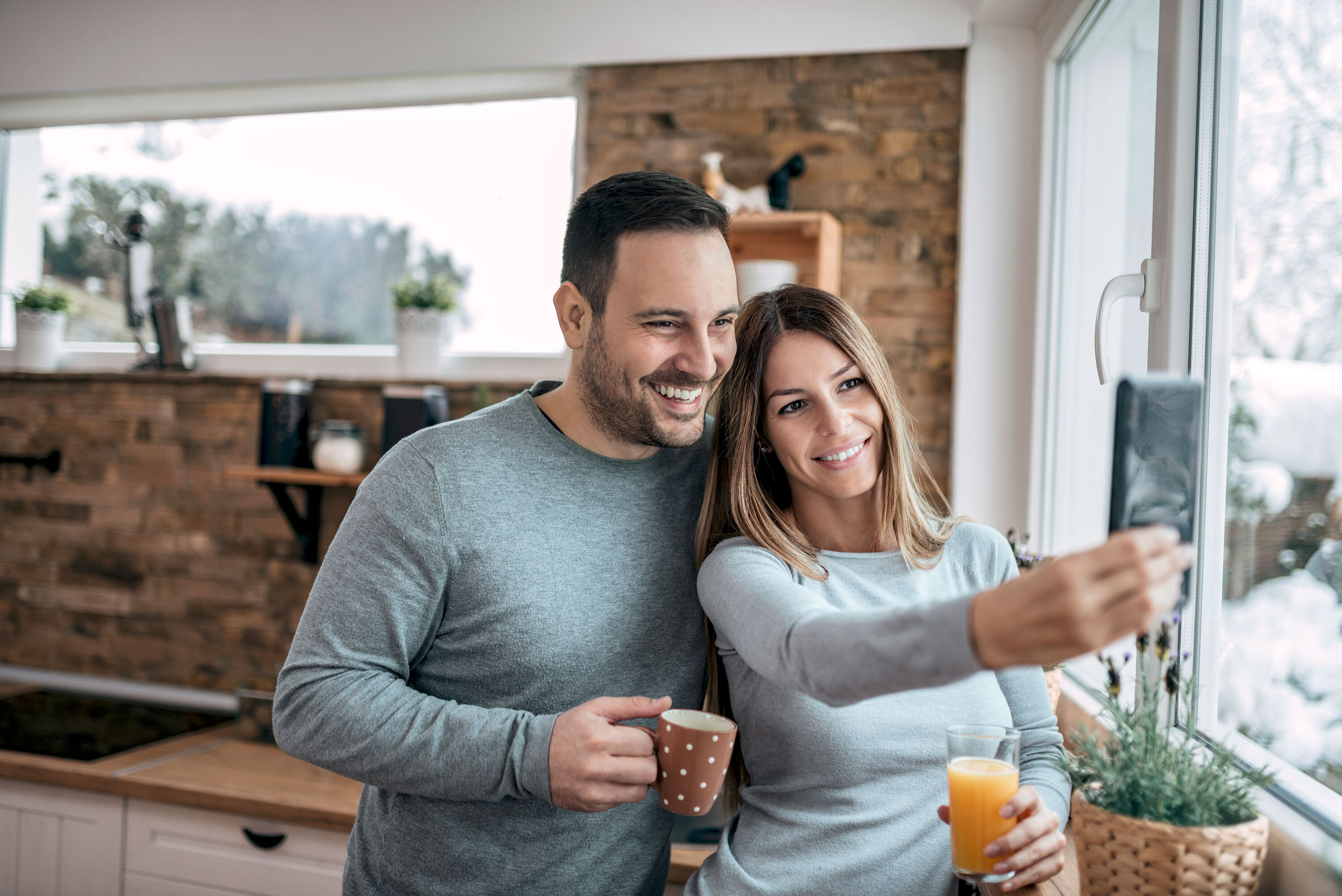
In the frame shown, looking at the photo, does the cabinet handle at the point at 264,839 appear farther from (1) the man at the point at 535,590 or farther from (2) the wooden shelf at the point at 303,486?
(1) the man at the point at 535,590

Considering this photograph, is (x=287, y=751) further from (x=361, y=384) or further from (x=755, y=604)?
(x=361, y=384)

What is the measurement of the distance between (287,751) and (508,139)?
2.11 metres

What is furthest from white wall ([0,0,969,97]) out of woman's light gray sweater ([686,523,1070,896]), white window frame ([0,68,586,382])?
woman's light gray sweater ([686,523,1070,896])

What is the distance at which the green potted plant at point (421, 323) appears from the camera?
9.03 ft

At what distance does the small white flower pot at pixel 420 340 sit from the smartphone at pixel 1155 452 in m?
2.30

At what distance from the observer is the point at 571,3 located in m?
2.62

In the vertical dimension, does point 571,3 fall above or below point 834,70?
above

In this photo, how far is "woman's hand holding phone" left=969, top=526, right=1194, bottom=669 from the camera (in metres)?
0.63

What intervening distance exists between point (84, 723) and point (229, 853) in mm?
822

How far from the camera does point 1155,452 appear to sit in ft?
2.38

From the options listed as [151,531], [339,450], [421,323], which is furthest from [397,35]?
[151,531]

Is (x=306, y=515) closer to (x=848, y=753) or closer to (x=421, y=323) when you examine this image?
(x=421, y=323)

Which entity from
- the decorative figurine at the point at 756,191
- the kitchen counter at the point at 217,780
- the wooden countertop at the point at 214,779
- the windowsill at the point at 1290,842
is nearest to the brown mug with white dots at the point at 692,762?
the windowsill at the point at 1290,842

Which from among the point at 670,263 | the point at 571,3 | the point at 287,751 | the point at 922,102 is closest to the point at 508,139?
the point at 571,3
